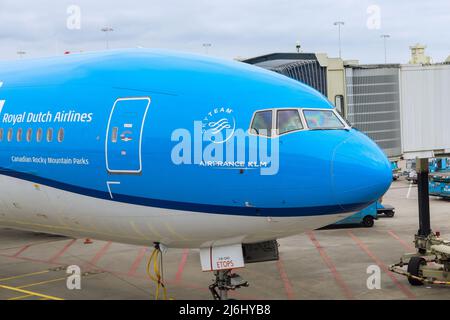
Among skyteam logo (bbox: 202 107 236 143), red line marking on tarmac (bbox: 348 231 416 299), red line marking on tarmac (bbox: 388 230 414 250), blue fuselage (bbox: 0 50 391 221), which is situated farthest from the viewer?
red line marking on tarmac (bbox: 388 230 414 250)

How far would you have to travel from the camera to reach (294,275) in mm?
19609

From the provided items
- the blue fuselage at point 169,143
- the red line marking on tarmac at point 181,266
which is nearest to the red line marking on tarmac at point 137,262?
the red line marking on tarmac at point 181,266

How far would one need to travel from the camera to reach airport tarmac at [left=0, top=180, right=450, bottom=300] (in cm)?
1753

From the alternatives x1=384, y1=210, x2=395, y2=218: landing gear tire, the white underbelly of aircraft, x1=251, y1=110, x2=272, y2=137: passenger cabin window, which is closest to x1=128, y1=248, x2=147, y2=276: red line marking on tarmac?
the white underbelly of aircraft

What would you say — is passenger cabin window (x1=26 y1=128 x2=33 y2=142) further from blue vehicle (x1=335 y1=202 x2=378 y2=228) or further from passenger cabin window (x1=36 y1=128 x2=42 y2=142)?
blue vehicle (x1=335 y1=202 x2=378 y2=228)

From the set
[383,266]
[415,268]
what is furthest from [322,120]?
[383,266]

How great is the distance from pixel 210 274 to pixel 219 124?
9.66 meters

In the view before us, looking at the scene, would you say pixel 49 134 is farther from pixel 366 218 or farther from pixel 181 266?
pixel 366 218

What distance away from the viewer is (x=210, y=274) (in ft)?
65.0

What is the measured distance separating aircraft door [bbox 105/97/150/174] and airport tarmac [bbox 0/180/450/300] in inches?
252

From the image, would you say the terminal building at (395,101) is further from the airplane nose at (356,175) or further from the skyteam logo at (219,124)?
the skyteam logo at (219,124)

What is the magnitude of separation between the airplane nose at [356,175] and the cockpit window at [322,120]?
558 mm

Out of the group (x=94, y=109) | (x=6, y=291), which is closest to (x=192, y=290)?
(x=6, y=291)
